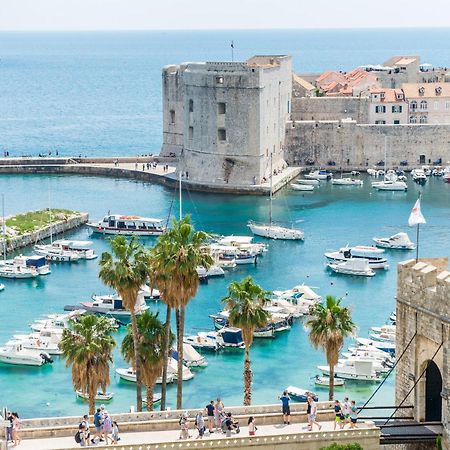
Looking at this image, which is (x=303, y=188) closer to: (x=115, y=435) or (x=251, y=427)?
(x=251, y=427)

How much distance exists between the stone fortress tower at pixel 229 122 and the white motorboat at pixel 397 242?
1815 centimetres

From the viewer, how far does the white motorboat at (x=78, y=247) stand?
70.1m

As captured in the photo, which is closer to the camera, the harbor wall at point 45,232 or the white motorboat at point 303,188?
the harbor wall at point 45,232

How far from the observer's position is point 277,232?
74.9 metres

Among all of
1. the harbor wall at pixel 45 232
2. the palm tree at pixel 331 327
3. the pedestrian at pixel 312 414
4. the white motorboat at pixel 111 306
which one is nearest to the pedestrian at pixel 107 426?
the pedestrian at pixel 312 414

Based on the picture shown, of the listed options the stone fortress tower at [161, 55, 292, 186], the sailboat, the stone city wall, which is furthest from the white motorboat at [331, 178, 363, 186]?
the sailboat

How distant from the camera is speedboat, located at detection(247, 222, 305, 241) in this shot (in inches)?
2938

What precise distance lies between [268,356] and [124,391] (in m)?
7.25

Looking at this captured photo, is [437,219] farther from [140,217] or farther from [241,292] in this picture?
[241,292]

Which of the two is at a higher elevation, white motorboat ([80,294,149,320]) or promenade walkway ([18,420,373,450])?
promenade walkway ([18,420,373,450])

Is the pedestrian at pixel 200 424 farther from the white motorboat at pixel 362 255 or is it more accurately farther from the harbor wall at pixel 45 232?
the harbor wall at pixel 45 232

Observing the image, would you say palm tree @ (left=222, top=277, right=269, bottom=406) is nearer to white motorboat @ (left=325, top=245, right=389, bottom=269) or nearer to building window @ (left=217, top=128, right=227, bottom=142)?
white motorboat @ (left=325, top=245, right=389, bottom=269)

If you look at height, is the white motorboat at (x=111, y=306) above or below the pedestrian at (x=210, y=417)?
below

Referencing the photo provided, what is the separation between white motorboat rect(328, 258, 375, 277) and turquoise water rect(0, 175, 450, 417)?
1.90 feet
